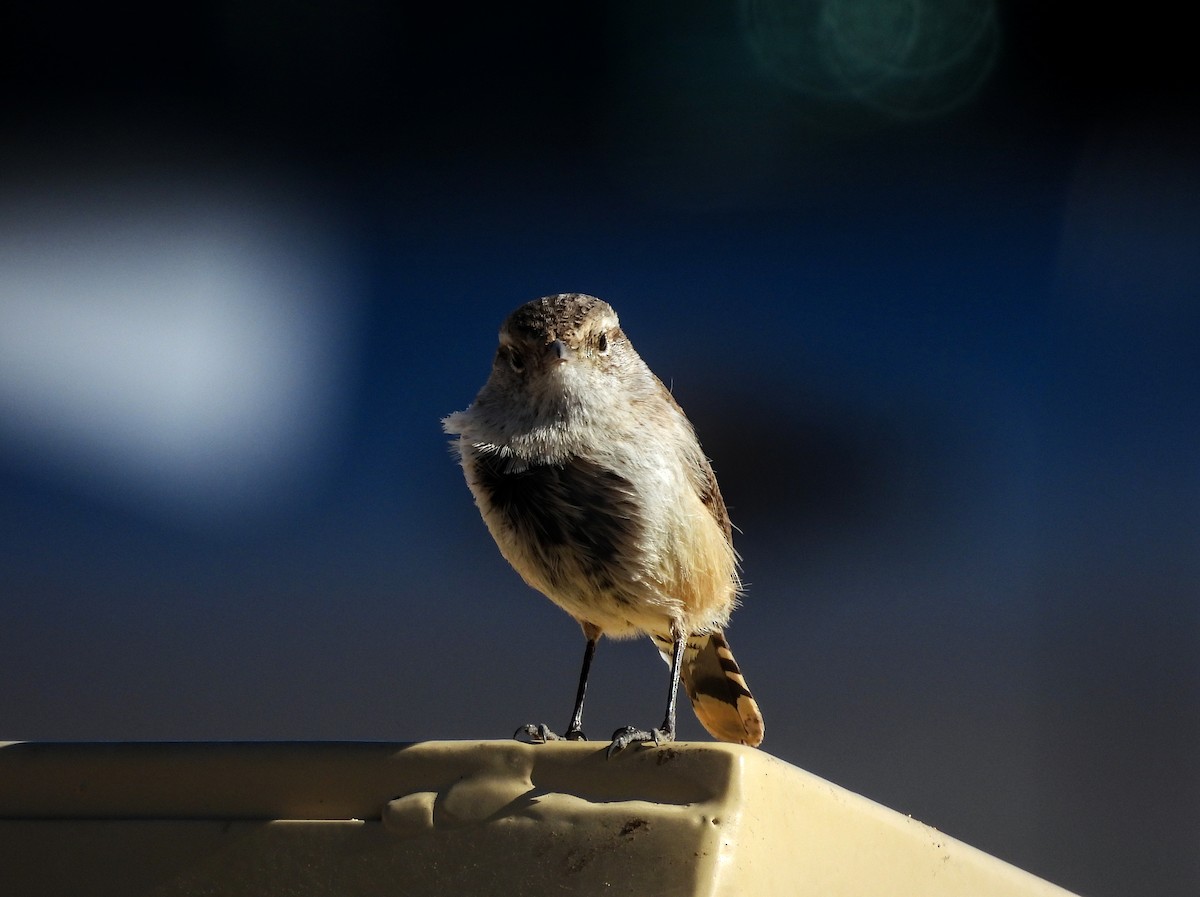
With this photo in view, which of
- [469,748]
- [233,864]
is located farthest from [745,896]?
[233,864]

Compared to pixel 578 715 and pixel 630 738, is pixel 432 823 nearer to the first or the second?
pixel 630 738

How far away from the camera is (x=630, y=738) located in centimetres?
177

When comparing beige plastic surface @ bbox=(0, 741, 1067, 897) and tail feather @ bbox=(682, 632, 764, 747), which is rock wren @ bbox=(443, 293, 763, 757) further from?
beige plastic surface @ bbox=(0, 741, 1067, 897)

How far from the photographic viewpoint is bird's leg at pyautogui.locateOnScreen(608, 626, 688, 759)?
1640mm

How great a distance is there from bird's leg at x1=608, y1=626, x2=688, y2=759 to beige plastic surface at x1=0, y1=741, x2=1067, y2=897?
0.03 m

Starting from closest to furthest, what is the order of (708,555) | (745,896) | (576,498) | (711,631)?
1. (745,896)
2. (576,498)
3. (708,555)
4. (711,631)

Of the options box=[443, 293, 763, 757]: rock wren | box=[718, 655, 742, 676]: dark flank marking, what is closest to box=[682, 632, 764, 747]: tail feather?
box=[718, 655, 742, 676]: dark flank marking

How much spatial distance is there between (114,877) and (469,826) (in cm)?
53

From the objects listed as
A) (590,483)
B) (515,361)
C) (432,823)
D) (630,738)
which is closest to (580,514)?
(590,483)

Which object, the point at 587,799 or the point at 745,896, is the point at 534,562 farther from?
the point at 745,896

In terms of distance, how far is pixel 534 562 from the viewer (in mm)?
2533

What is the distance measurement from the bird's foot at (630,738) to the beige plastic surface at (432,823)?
17 mm

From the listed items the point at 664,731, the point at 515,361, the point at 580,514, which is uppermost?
the point at 515,361

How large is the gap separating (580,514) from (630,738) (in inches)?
29.6
